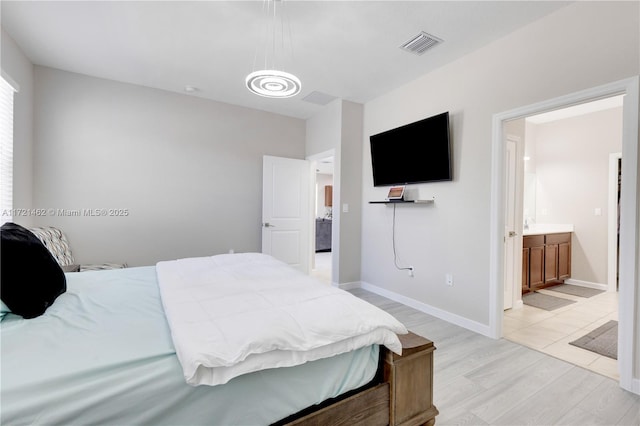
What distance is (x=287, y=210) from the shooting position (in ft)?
15.9

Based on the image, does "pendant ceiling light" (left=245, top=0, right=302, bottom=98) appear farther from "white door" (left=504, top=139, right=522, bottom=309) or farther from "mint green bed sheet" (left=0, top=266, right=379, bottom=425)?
"white door" (left=504, top=139, right=522, bottom=309)

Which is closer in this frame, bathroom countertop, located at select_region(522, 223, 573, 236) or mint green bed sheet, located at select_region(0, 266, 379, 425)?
mint green bed sheet, located at select_region(0, 266, 379, 425)

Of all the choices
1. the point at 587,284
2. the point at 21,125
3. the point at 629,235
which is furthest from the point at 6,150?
the point at 587,284

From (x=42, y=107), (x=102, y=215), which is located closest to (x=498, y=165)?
(x=102, y=215)

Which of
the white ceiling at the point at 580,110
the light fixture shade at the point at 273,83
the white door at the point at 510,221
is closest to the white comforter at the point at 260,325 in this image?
the light fixture shade at the point at 273,83

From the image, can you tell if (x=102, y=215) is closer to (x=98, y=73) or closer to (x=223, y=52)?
(x=98, y=73)

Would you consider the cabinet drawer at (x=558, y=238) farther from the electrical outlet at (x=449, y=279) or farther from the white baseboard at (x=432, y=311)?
the white baseboard at (x=432, y=311)

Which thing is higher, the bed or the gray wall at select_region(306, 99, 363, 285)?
the gray wall at select_region(306, 99, 363, 285)

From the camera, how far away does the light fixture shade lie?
204 cm

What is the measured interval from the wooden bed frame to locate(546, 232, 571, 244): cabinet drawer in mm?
4073

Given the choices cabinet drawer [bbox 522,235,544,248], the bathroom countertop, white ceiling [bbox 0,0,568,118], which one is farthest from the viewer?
the bathroom countertop

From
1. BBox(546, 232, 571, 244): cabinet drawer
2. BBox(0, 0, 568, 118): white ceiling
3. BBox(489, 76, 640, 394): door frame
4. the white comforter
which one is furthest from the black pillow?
BBox(546, 232, 571, 244): cabinet drawer

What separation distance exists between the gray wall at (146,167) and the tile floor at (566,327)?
360 centimetres

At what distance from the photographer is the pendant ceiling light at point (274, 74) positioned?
2066 millimetres
